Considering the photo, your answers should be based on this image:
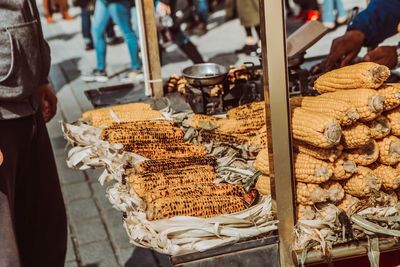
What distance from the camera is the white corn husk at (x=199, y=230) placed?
264cm

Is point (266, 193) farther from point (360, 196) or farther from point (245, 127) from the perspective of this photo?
point (245, 127)

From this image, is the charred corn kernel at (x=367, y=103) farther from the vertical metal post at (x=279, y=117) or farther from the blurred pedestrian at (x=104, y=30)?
the blurred pedestrian at (x=104, y=30)

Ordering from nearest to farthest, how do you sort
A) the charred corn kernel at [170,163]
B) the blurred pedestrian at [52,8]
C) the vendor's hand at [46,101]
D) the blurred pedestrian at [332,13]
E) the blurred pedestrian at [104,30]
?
1. the charred corn kernel at [170,163]
2. the vendor's hand at [46,101]
3. the blurred pedestrian at [104,30]
4. the blurred pedestrian at [332,13]
5. the blurred pedestrian at [52,8]

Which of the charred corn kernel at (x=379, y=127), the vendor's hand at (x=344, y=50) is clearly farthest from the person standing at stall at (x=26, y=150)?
the vendor's hand at (x=344, y=50)

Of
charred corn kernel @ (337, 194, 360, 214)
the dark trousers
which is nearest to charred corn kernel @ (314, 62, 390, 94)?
charred corn kernel @ (337, 194, 360, 214)

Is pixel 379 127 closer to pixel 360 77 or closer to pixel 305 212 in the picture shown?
pixel 360 77

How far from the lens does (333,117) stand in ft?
8.87

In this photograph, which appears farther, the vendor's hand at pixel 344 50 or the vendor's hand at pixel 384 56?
the vendor's hand at pixel 344 50

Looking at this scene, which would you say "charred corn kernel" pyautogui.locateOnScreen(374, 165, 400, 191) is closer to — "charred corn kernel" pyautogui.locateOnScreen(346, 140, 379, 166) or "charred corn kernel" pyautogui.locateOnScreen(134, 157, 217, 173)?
"charred corn kernel" pyautogui.locateOnScreen(346, 140, 379, 166)

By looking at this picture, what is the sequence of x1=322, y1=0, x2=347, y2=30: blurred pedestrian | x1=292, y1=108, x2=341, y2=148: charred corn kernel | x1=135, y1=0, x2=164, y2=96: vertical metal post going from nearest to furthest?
x1=292, y1=108, x2=341, y2=148: charred corn kernel, x1=135, y1=0, x2=164, y2=96: vertical metal post, x1=322, y1=0, x2=347, y2=30: blurred pedestrian

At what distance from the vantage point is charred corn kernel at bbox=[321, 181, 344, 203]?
9.06 ft

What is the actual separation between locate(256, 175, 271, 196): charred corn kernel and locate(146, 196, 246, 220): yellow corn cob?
0.12 meters

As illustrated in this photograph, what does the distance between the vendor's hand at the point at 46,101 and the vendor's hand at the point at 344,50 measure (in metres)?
→ 2.05

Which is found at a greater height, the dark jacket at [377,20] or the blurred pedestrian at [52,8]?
the dark jacket at [377,20]
